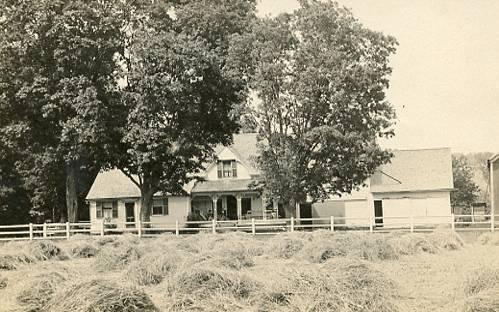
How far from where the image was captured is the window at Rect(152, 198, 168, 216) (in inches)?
1880

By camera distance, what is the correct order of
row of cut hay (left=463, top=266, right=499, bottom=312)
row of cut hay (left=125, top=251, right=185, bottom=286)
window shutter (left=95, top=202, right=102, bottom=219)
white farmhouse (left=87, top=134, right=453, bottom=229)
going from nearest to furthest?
1. row of cut hay (left=463, top=266, right=499, bottom=312)
2. row of cut hay (left=125, top=251, right=185, bottom=286)
3. white farmhouse (left=87, top=134, right=453, bottom=229)
4. window shutter (left=95, top=202, right=102, bottom=219)

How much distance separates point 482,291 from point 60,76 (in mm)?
30061

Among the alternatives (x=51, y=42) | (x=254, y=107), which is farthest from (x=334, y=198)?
(x=51, y=42)

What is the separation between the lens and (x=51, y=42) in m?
35.6

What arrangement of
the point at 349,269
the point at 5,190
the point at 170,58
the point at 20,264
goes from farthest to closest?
the point at 5,190
the point at 170,58
the point at 20,264
the point at 349,269

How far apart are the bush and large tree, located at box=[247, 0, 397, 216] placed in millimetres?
22782

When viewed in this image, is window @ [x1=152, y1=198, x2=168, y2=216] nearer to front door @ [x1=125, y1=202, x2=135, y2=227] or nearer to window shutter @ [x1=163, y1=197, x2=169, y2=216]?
window shutter @ [x1=163, y1=197, x2=169, y2=216]

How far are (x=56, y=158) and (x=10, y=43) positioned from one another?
6877mm

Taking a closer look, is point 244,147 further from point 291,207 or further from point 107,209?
point 291,207

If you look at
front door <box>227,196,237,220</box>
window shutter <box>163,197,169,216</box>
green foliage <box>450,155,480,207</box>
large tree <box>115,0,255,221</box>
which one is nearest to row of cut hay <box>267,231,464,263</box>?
large tree <box>115,0,255,221</box>

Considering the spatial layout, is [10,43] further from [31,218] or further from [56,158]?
[31,218]

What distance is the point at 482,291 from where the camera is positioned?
33.5ft

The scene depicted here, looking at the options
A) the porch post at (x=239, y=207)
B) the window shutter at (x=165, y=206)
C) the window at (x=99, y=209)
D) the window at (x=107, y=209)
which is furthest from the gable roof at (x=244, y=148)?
the window at (x=99, y=209)

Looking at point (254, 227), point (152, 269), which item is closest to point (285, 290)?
point (152, 269)
